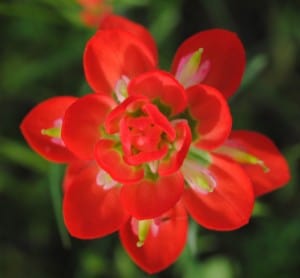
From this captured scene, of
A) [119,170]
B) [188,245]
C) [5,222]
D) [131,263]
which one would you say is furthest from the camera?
[5,222]

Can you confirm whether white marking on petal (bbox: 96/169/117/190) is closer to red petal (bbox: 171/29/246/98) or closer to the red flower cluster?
the red flower cluster

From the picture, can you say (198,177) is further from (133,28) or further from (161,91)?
(133,28)

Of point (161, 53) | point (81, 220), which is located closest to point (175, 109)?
point (81, 220)

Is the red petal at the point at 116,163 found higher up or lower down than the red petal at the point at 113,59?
lower down

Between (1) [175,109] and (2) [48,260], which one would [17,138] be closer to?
(2) [48,260]

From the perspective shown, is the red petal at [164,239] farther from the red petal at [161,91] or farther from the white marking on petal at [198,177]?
the red petal at [161,91]

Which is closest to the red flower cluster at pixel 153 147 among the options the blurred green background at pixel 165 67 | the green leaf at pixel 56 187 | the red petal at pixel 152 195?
the red petal at pixel 152 195
